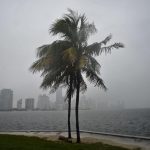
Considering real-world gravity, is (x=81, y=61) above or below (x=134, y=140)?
above

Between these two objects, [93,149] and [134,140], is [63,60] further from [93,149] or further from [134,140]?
[134,140]

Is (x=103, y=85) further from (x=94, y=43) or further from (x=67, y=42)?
(x=67, y=42)

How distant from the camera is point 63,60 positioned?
16.0 meters

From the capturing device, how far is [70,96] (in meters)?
16.9

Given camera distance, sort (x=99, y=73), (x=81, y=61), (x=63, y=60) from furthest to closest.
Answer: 1. (x=99, y=73)
2. (x=63, y=60)
3. (x=81, y=61)

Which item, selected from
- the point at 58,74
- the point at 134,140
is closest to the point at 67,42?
the point at 58,74

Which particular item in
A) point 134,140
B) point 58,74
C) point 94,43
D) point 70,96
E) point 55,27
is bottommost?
point 134,140

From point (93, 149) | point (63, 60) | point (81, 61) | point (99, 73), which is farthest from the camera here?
point (99, 73)

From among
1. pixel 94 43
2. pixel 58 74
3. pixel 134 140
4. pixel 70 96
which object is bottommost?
pixel 134 140

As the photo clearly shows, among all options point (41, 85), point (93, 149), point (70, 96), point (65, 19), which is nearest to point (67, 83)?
point (70, 96)

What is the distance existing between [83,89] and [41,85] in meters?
3.41

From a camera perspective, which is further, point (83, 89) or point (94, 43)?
point (83, 89)

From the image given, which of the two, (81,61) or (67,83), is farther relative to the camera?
(67,83)

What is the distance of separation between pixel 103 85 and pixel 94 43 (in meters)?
3.24
